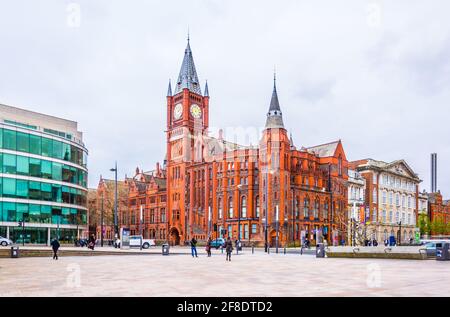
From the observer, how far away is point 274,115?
260 feet

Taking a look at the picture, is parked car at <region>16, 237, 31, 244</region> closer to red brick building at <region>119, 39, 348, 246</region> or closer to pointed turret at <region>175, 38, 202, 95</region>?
red brick building at <region>119, 39, 348, 246</region>

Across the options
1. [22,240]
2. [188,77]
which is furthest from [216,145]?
[22,240]

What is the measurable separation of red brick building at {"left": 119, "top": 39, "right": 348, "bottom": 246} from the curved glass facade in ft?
73.8

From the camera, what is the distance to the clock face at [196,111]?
95.8m

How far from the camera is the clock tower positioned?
92188 millimetres

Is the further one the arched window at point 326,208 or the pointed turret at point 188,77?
the pointed turret at point 188,77

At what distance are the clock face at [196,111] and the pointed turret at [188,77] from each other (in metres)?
3.24

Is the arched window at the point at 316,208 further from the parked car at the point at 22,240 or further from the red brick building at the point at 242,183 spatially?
the parked car at the point at 22,240

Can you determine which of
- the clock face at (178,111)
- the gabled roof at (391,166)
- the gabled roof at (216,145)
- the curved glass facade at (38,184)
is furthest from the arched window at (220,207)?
the gabled roof at (391,166)

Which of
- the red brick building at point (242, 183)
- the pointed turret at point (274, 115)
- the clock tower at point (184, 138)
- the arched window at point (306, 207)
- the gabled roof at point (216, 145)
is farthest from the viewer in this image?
the gabled roof at point (216, 145)

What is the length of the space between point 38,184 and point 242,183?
1265 inches

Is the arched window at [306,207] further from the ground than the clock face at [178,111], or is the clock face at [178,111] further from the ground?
the clock face at [178,111]

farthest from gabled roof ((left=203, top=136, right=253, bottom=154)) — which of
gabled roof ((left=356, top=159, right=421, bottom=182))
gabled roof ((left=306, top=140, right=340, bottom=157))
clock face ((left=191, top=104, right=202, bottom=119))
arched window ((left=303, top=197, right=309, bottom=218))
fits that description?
gabled roof ((left=356, top=159, right=421, bottom=182))
